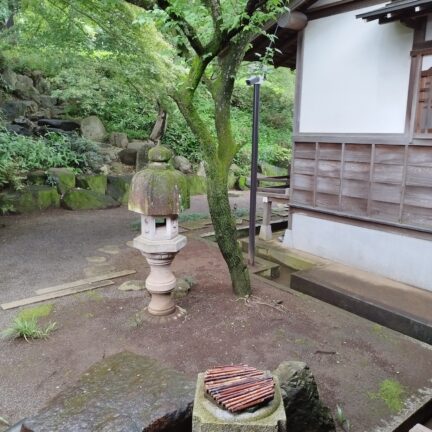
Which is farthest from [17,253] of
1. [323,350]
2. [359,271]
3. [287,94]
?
[287,94]

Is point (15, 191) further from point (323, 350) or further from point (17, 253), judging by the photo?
point (323, 350)

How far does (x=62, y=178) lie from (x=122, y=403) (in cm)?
907

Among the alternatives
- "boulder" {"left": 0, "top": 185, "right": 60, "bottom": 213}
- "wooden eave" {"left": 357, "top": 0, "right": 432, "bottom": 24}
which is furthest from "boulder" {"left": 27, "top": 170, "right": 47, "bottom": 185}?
"wooden eave" {"left": 357, "top": 0, "right": 432, "bottom": 24}

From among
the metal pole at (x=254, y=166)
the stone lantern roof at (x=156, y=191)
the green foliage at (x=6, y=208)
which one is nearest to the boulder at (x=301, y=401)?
the stone lantern roof at (x=156, y=191)

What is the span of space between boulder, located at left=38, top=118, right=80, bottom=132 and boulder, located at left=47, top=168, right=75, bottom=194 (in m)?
2.84

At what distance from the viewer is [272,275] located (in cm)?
612

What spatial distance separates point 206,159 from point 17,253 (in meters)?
4.10

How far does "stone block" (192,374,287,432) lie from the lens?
5.17ft

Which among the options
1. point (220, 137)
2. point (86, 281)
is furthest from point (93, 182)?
point (220, 137)

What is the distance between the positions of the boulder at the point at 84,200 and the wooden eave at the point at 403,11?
7.64m

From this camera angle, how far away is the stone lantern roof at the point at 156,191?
150 inches

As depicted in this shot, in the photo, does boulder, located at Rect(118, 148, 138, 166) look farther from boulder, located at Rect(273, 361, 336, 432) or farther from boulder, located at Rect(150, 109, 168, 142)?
boulder, located at Rect(273, 361, 336, 432)

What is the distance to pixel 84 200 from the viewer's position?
32.8 ft

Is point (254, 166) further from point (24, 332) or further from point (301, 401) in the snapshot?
point (301, 401)
